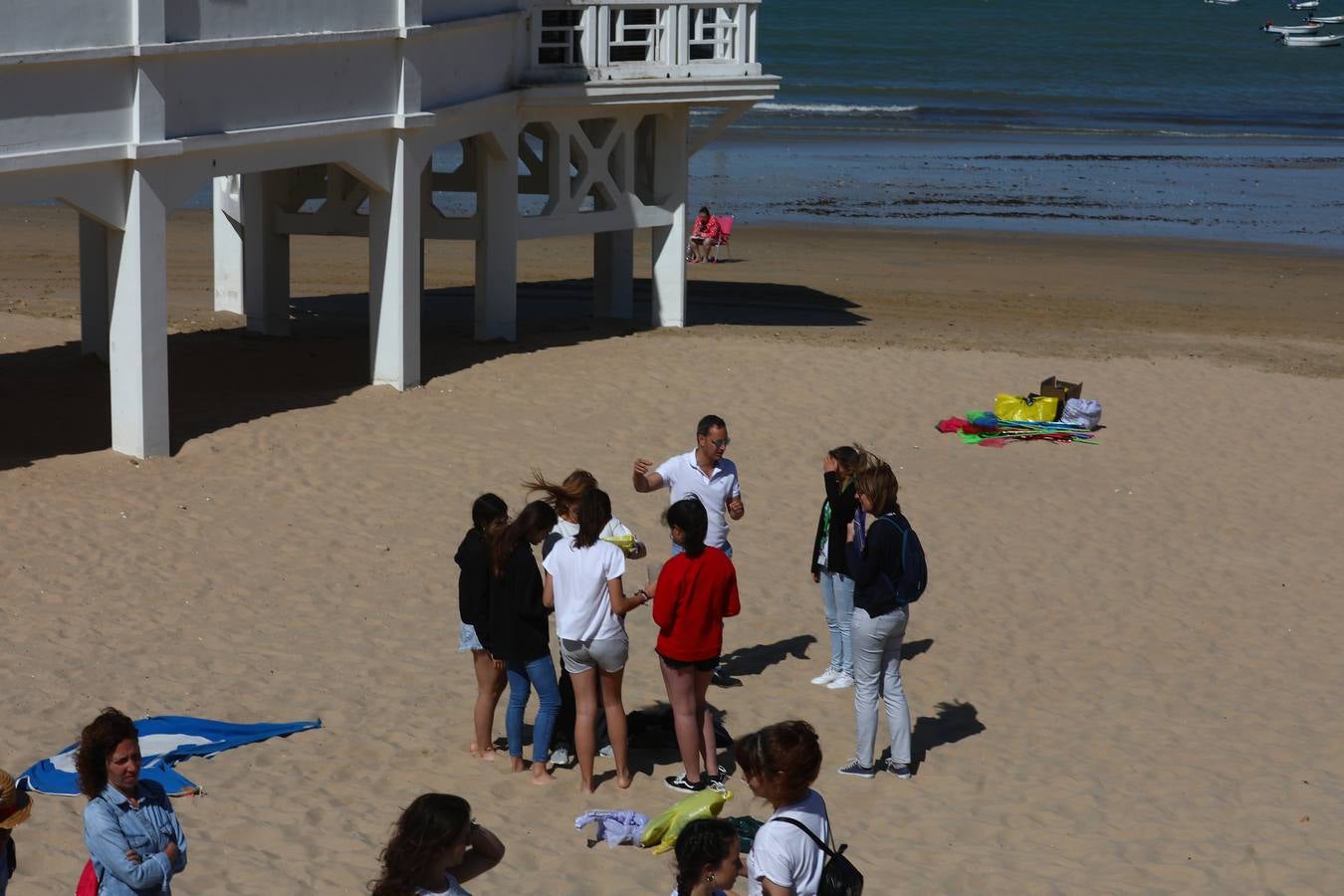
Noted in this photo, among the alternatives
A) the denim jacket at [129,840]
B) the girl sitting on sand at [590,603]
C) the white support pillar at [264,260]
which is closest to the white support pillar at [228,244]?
the white support pillar at [264,260]

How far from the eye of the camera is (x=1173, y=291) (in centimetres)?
2677

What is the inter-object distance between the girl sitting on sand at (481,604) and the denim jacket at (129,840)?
274cm

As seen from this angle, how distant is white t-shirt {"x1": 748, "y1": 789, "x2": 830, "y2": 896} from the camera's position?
5.68 metres

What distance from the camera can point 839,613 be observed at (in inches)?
419

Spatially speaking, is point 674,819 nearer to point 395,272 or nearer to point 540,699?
point 540,699

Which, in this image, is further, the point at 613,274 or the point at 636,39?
the point at 613,274

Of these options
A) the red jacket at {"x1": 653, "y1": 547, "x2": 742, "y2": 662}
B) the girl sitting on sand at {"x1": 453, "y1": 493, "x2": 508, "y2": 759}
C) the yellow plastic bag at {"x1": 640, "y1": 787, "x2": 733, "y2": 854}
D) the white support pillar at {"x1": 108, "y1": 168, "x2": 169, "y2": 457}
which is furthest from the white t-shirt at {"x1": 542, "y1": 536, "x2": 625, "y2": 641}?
the white support pillar at {"x1": 108, "y1": 168, "x2": 169, "y2": 457}

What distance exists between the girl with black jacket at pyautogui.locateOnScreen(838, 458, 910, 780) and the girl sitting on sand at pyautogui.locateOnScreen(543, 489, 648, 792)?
114 cm

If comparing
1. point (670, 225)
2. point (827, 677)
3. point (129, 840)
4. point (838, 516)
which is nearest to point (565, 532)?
point (838, 516)

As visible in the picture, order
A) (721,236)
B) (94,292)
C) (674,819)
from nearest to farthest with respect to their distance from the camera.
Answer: (674,819) < (94,292) < (721,236)

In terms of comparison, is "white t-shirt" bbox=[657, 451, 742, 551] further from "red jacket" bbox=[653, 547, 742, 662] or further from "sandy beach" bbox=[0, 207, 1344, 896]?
"red jacket" bbox=[653, 547, 742, 662]

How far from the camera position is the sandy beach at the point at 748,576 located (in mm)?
8633

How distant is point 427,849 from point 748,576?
8.06 m

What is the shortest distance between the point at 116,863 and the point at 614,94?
1494cm
